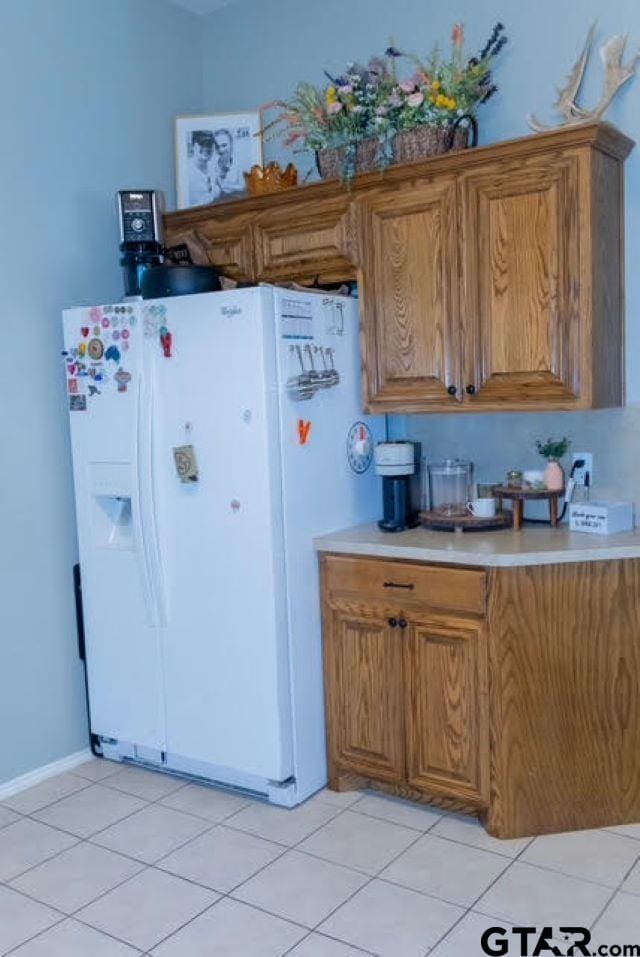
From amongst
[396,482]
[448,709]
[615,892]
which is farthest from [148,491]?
[615,892]

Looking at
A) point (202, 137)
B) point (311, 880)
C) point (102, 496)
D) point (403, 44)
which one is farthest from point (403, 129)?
point (311, 880)

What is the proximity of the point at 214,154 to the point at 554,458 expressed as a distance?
1937 millimetres

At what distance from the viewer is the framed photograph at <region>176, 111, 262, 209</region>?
11.7 feet

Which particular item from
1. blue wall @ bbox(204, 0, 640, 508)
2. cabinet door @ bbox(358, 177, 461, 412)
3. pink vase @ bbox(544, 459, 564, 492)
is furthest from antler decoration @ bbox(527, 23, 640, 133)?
pink vase @ bbox(544, 459, 564, 492)

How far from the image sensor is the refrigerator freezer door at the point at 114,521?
2.94 m

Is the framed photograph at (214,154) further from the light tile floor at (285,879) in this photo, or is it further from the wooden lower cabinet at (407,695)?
the light tile floor at (285,879)

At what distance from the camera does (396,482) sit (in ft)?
9.61

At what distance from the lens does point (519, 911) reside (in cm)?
220

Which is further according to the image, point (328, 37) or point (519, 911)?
point (328, 37)

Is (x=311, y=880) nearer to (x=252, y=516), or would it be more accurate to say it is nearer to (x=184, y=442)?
(x=252, y=516)

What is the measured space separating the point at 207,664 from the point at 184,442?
2.51ft

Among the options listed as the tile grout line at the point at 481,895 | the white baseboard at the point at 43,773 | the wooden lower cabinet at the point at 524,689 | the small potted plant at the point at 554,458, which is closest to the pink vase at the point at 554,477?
the small potted plant at the point at 554,458

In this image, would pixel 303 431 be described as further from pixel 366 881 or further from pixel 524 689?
pixel 366 881

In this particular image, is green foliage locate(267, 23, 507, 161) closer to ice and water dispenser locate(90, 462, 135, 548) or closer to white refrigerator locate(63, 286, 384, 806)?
white refrigerator locate(63, 286, 384, 806)
